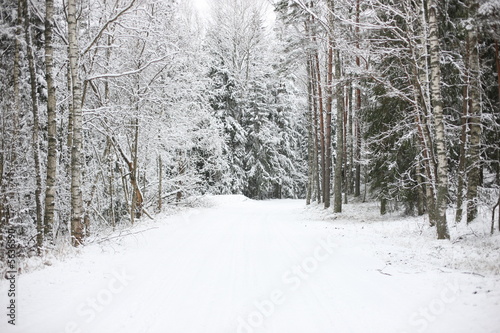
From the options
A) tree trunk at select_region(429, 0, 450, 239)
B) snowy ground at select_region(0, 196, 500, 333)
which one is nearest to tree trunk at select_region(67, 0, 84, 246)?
snowy ground at select_region(0, 196, 500, 333)

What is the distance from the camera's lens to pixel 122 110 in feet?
33.0

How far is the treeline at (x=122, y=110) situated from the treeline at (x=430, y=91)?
242 inches

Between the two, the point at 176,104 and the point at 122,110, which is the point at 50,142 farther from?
the point at 176,104

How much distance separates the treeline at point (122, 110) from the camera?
8430mm

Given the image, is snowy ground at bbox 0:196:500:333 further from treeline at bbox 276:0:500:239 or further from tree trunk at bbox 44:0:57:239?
treeline at bbox 276:0:500:239

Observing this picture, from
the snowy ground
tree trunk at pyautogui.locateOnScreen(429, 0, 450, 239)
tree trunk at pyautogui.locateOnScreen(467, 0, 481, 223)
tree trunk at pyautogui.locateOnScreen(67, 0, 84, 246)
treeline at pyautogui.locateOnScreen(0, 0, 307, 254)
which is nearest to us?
the snowy ground

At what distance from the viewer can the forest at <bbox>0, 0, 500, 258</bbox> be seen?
7.61 meters

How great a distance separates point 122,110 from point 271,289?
813 cm

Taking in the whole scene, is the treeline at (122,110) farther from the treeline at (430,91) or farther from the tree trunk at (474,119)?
the tree trunk at (474,119)

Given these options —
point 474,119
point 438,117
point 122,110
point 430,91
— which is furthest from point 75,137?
point 430,91

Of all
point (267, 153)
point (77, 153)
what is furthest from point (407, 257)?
point (267, 153)

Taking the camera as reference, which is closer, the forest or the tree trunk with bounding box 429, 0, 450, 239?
the tree trunk with bounding box 429, 0, 450, 239

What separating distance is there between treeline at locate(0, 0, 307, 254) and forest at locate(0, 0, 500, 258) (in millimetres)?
80

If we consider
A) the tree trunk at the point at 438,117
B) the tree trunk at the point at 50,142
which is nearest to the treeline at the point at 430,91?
the tree trunk at the point at 438,117
